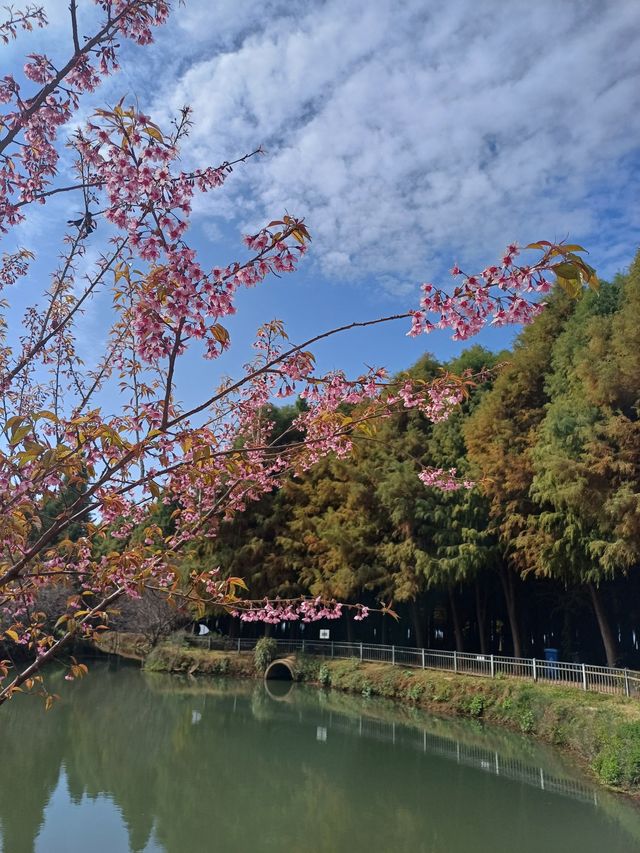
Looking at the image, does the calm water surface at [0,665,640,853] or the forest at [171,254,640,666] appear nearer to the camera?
the calm water surface at [0,665,640,853]

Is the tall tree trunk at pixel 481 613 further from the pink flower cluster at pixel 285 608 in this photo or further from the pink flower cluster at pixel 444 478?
the pink flower cluster at pixel 444 478

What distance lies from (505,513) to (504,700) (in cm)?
469

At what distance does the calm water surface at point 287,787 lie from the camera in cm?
779

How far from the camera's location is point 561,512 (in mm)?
14492

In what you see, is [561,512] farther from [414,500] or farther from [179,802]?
[179,802]

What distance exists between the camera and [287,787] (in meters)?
10.2

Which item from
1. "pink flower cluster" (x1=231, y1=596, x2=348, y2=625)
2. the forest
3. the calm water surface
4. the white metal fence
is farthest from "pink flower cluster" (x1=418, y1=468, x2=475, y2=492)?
the white metal fence

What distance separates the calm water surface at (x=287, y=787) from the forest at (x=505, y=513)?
4338 mm

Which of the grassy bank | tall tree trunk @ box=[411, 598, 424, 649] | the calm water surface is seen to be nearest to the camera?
the calm water surface

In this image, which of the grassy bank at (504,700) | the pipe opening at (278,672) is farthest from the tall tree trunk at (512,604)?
the pipe opening at (278,672)

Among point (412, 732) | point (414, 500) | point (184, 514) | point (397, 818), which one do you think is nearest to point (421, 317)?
point (184, 514)

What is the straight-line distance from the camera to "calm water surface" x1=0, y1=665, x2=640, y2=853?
779 centimetres

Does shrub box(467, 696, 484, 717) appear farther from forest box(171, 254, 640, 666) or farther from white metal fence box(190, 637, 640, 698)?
forest box(171, 254, 640, 666)

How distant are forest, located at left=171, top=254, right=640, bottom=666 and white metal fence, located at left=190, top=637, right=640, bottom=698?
120 cm
